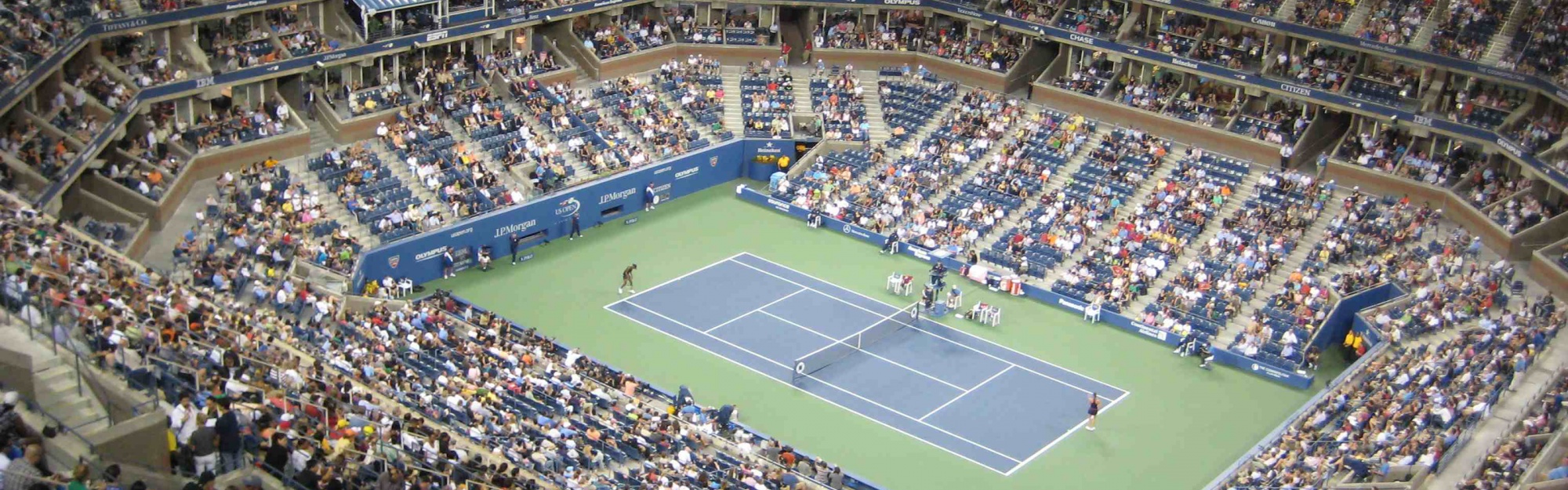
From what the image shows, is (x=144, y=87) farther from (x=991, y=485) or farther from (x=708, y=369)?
(x=991, y=485)

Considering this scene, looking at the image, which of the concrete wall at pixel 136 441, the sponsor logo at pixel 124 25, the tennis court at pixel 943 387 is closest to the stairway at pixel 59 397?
the concrete wall at pixel 136 441

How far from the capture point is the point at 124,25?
49.2 meters

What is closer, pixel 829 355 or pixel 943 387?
pixel 943 387

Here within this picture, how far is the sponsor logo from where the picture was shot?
160 ft

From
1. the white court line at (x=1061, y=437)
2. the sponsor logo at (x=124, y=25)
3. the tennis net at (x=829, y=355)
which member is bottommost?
the white court line at (x=1061, y=437)

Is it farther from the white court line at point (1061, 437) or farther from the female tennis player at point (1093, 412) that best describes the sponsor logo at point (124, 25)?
the female tennis player at point (1093, 412)

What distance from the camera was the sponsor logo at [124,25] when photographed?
48750 millimetres

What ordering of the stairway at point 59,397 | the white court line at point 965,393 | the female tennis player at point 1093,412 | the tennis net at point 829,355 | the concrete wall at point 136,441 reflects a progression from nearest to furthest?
the concrete wall at point 136,441 < the stairway at point 59,397 < the female tennis player at point 1093,412 < the white court line at point 965,393 < the tennis net at point 829,355

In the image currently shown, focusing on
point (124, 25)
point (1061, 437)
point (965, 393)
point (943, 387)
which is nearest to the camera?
point (1061, 437)

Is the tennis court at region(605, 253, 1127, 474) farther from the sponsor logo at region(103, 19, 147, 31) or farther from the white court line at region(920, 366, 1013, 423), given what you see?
the sponsor logo at region(103, 19, 147, 31)

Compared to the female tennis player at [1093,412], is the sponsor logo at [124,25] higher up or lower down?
higher up

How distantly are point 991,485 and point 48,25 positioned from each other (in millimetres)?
29355

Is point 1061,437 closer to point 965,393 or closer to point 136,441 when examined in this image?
point 965,393

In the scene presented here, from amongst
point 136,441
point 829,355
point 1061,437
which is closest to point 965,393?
point 1061,437
